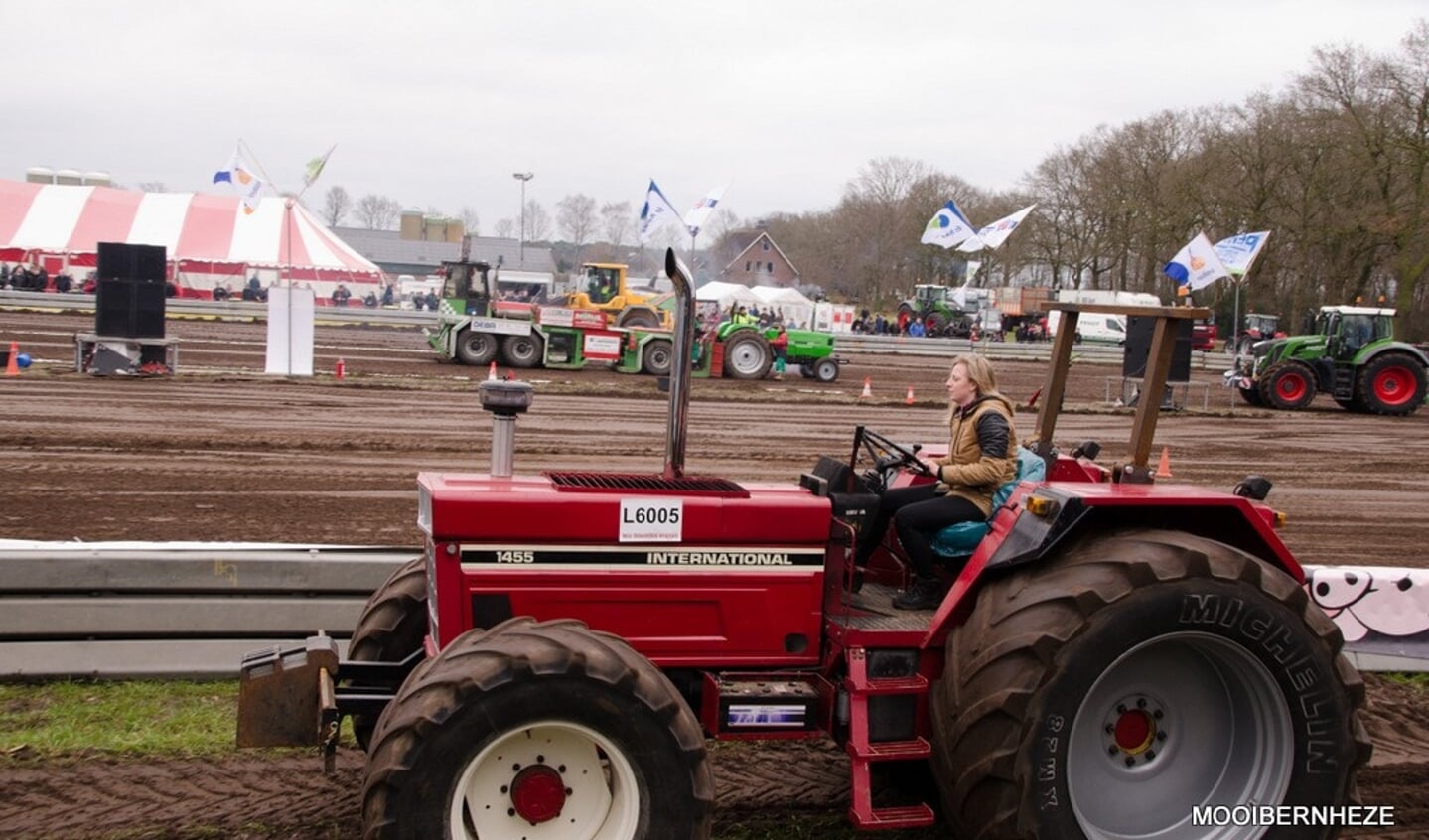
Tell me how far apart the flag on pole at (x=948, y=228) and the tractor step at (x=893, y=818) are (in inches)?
903

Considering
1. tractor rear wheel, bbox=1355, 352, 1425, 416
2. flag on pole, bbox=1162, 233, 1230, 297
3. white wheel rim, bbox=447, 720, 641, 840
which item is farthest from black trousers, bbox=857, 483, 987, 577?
tractor rear wheel, bbox=1355, 352, 1425, 416

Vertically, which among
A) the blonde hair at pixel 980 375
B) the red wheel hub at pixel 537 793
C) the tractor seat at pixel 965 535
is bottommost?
the red wheel hub at pixel 537 793

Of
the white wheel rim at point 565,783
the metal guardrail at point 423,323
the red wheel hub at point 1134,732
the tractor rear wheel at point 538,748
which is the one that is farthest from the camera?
the metal guardrail at point 423,323

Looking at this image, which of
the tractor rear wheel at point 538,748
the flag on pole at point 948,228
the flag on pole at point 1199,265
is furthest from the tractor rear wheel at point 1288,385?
the tractor rear wheel at point 538,748

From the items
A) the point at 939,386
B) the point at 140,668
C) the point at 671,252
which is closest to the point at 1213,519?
the point at 671,252

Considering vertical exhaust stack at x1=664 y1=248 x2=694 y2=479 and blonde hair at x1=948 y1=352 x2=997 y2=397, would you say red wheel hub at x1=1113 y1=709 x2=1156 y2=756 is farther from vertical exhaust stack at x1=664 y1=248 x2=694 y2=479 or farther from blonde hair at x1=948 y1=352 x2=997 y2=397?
vertical exhaust stack at x1=664 y1=248 x2=694 y2=479

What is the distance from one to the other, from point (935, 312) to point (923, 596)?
49030 mm

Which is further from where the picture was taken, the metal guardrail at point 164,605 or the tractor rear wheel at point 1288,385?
the tractor rear wheel at point 1288,385

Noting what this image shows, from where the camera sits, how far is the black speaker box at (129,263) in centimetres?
1934

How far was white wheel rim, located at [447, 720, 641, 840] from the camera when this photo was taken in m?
3.88

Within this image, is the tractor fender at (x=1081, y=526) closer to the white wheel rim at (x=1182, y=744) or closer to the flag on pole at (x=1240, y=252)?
the white wheel rim at (x=1182, y=744)

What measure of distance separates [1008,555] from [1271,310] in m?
52.7

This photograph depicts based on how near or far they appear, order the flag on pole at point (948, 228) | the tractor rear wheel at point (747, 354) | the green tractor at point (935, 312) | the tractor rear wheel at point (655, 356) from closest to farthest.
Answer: the tractor rear wheel at point (655, 356) < the tractor rear wheel at point (747, 354) < the flag on pole at point (948, 228) < the green tractor at point (935, 312)

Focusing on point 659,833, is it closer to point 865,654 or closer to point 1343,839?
point 865,654
